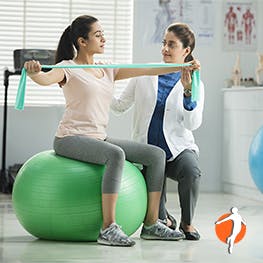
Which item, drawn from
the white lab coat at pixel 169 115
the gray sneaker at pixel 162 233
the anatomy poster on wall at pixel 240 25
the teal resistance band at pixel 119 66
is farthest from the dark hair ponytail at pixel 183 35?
the anatomy poster on wall at pixel 240 25

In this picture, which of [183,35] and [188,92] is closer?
[188,92]

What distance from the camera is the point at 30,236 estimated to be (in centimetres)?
380

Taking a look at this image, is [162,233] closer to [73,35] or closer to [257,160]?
[73,35]

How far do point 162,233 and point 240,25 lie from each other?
3.36 meters

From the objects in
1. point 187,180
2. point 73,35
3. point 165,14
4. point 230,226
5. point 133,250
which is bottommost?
point 133,250

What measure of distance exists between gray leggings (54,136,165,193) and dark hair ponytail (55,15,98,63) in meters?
0.44

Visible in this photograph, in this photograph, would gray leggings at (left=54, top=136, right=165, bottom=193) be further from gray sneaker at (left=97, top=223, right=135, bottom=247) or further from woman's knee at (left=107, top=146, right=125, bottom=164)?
gray sneaker at (left=97, top=223, right=135, bottom=247)

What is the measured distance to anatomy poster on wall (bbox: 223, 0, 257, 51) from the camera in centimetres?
663

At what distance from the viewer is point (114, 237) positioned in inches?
135

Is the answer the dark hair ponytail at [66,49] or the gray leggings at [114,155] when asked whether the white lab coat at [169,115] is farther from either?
the dark hair ponytail at [66,49]

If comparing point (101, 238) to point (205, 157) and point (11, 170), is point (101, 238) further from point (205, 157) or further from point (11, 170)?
point (205, 157)

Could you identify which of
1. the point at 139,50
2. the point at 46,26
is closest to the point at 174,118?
the point at 139,50

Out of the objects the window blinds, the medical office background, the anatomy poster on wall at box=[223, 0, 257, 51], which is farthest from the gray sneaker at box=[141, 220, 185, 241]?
the anatomy poster on wall at box=[223, 0, 257, 51]

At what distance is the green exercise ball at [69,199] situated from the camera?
3467 millimetres
